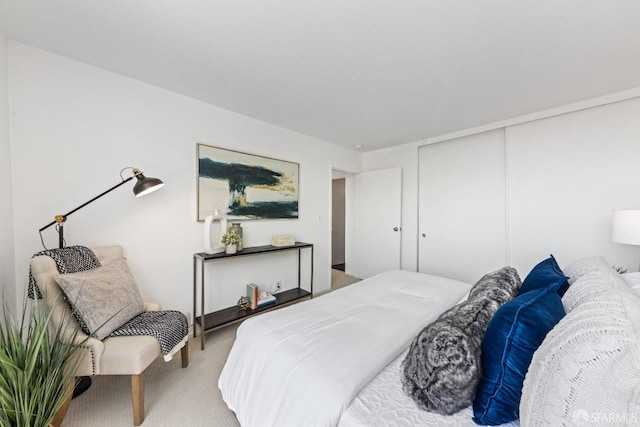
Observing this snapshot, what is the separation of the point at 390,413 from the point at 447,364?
27 centimetres

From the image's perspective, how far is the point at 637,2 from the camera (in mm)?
1290

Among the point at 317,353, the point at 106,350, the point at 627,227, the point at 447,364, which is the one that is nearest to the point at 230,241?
the point at 106,350

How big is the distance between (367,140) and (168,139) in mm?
2656

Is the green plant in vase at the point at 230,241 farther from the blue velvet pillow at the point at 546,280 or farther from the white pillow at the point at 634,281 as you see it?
the white pillow at the point at 634,281

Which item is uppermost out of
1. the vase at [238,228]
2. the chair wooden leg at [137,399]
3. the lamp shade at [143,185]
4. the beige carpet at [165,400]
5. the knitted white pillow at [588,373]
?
the lamp shade at [143,185]

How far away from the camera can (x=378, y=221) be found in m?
4.20

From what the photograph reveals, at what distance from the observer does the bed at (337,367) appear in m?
0.84

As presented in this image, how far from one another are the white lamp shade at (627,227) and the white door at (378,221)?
88.6 inches

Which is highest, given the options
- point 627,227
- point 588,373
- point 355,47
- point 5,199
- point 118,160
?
point 355,47

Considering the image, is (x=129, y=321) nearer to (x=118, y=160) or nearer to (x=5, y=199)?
(x=5, y=199)

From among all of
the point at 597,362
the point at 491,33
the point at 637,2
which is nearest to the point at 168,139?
the point at 491,33

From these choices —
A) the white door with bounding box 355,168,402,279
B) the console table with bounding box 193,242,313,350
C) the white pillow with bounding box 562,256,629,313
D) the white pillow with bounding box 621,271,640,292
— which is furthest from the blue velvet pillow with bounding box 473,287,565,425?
the white door with bounding box 355,168,402,279

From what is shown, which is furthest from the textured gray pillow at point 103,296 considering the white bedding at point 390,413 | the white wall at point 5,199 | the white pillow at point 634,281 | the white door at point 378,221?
the white door at point 378,221

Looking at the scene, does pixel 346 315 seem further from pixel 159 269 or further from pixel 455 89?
pixel 455 89
